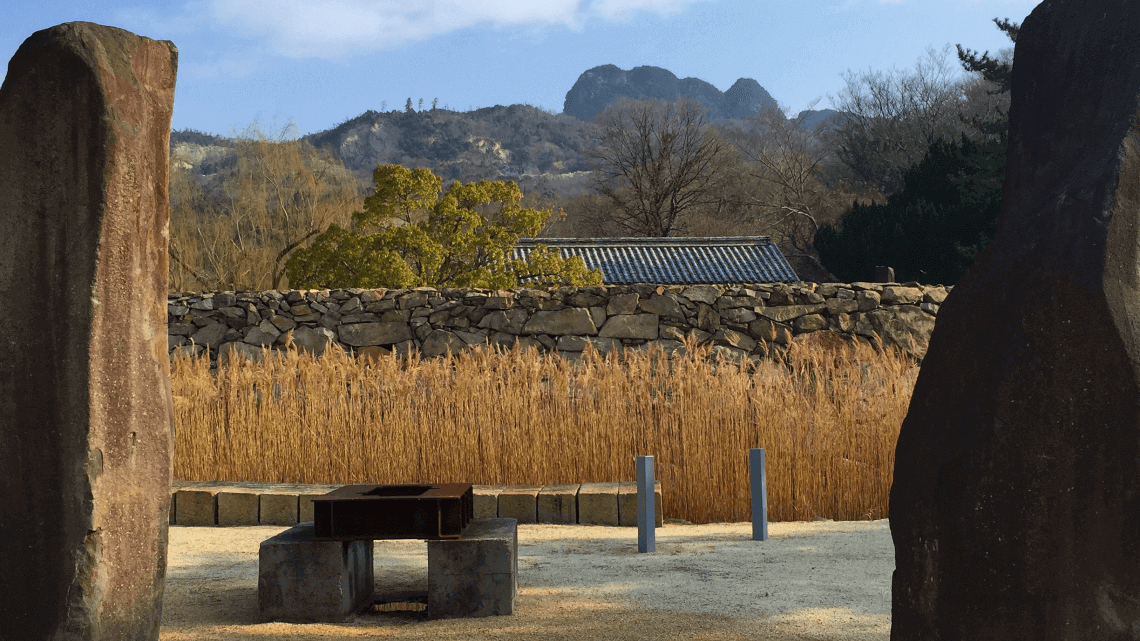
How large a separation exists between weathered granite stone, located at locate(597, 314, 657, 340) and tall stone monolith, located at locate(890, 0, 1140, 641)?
877cm

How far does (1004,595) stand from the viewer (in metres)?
1.88

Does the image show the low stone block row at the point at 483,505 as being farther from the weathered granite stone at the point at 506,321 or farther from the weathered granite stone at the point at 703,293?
the weathered granite stone at the point at 703,293

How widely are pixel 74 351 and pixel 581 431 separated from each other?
3.63 meters

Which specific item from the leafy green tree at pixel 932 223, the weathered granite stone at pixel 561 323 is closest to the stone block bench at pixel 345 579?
the weathered granite stone at pixel 561 323

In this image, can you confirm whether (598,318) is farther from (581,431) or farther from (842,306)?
(581,431)

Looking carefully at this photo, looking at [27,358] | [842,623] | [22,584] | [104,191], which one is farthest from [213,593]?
[842,623]

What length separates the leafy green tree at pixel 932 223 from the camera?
52.7ft

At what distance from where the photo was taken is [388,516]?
325 cm

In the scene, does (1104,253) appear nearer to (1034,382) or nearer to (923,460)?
(1034,382)

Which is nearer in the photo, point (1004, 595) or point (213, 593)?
point (1004, 595)

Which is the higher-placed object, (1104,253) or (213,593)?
(1104,253)

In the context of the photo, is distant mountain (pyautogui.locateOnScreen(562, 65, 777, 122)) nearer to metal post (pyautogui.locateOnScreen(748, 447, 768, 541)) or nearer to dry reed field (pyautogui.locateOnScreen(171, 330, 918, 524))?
dry reed field (pyautogui.locateOnScreen(171, 330, 918, 524))

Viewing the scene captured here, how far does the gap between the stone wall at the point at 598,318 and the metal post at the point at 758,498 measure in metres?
6.22

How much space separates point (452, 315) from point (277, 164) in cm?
819
